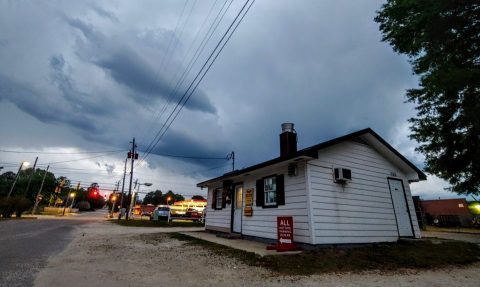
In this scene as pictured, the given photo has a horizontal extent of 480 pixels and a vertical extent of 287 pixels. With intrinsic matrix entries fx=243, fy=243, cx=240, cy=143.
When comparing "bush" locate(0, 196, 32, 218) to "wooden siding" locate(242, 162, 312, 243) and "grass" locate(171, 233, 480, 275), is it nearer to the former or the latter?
"wooden siding" locate(242, 162, 312, 243)

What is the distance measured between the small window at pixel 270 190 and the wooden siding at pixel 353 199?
2.05 m

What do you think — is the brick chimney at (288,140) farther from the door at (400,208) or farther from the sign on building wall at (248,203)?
the door at (400,208)

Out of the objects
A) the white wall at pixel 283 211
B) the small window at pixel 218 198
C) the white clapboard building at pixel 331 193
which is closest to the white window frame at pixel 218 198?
the small window at pixel 218 198

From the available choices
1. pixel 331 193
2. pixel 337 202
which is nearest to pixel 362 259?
pixel 337 202

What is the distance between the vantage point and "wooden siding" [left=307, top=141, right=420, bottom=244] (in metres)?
8.37

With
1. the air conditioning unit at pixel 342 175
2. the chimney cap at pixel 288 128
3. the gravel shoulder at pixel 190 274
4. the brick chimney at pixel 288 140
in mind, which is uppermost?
the chimney cap at pixel 288 128

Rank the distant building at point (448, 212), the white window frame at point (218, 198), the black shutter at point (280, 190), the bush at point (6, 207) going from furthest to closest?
the distant building at point (448, 212)
the bush at point (6, 207)
the white window frame at point (218, 198)
the black shutter at point (280, 190)

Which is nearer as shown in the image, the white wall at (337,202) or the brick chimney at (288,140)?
the white wall at (337,202)

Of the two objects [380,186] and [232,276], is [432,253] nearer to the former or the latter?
[380,186]

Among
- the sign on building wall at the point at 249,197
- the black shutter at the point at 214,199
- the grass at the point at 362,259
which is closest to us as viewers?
the grass at the point at 362,259

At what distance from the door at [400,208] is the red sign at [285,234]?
Result: 18.5 feet

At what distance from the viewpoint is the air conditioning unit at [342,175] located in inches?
356

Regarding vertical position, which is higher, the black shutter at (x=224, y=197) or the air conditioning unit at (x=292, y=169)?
the air conditioning unit at (x=292, y=169)

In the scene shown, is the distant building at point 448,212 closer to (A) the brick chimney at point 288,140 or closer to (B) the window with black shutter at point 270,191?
(A) the brick chimney at point 288,140
